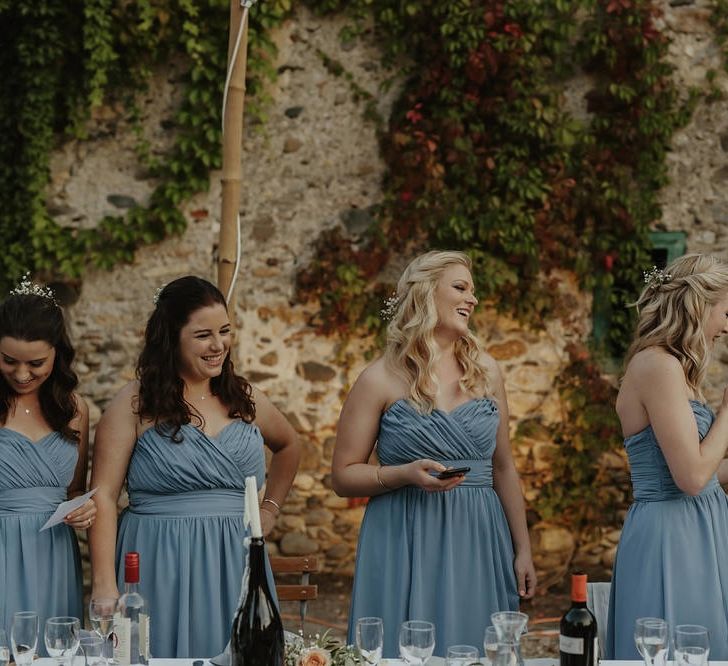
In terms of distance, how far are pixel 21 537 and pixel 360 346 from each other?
3756 millimetres

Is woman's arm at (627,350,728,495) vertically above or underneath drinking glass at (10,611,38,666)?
above

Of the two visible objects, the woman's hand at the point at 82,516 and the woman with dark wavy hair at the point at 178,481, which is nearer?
the woman's hand at the point at 82,516

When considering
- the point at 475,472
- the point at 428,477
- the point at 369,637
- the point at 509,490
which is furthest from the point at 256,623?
the point at 509,490

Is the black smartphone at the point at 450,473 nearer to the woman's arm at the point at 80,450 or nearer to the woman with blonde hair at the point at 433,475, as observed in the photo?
the woman with blonde hair at the point at 433,475

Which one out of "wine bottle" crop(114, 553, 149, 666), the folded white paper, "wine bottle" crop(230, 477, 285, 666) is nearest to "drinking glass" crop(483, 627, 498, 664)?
"wine bottle" crop(230, 477, 285, 666)

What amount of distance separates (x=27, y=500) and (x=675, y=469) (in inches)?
89.0

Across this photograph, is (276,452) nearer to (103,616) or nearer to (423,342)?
(423,342)

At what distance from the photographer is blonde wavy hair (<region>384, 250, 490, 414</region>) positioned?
12.7 feet

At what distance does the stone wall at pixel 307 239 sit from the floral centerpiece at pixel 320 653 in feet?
14.2

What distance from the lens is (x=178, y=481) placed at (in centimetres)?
356

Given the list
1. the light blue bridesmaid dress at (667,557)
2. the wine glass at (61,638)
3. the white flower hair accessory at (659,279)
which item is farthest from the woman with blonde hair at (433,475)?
the wine glass at (61,638)

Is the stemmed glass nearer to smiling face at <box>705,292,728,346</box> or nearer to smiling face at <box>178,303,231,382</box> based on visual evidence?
smiling face at <box>178,303,231,382</box>

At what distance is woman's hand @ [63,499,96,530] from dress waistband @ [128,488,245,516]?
0.20 m

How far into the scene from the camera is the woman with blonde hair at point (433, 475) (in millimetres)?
3766
